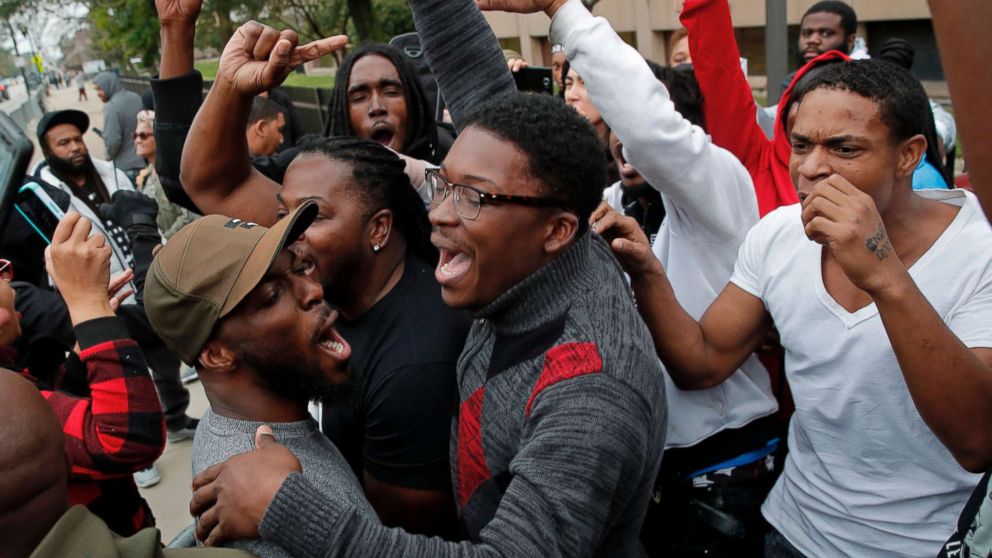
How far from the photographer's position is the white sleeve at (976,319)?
1658 mm

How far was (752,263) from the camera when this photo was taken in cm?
212

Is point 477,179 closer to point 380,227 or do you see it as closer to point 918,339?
point 380,227

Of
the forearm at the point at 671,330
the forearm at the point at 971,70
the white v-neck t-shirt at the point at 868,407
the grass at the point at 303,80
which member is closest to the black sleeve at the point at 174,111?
the forearm at the point at 671,330

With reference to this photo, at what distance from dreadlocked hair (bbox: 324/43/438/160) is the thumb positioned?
1997mm

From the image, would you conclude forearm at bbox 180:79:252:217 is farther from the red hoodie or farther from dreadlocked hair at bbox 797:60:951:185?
dreadlocked hair at bbox 797:60:951:185

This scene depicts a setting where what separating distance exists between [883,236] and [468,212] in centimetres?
87

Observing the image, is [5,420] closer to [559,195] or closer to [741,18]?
[559,195]

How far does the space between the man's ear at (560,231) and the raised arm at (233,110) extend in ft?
3.35

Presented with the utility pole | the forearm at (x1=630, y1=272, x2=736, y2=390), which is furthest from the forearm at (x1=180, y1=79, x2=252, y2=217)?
the utility pole

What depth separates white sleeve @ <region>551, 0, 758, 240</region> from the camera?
6.99 ft

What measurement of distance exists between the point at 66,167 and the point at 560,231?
4.99 m

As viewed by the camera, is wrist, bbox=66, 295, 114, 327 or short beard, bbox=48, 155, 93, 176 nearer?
wrist, bbox=66, 295, 114, 327

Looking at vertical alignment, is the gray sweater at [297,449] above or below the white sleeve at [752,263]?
below

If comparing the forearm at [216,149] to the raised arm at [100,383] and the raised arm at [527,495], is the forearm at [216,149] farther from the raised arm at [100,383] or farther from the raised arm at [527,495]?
the raised arm at [527,495]
